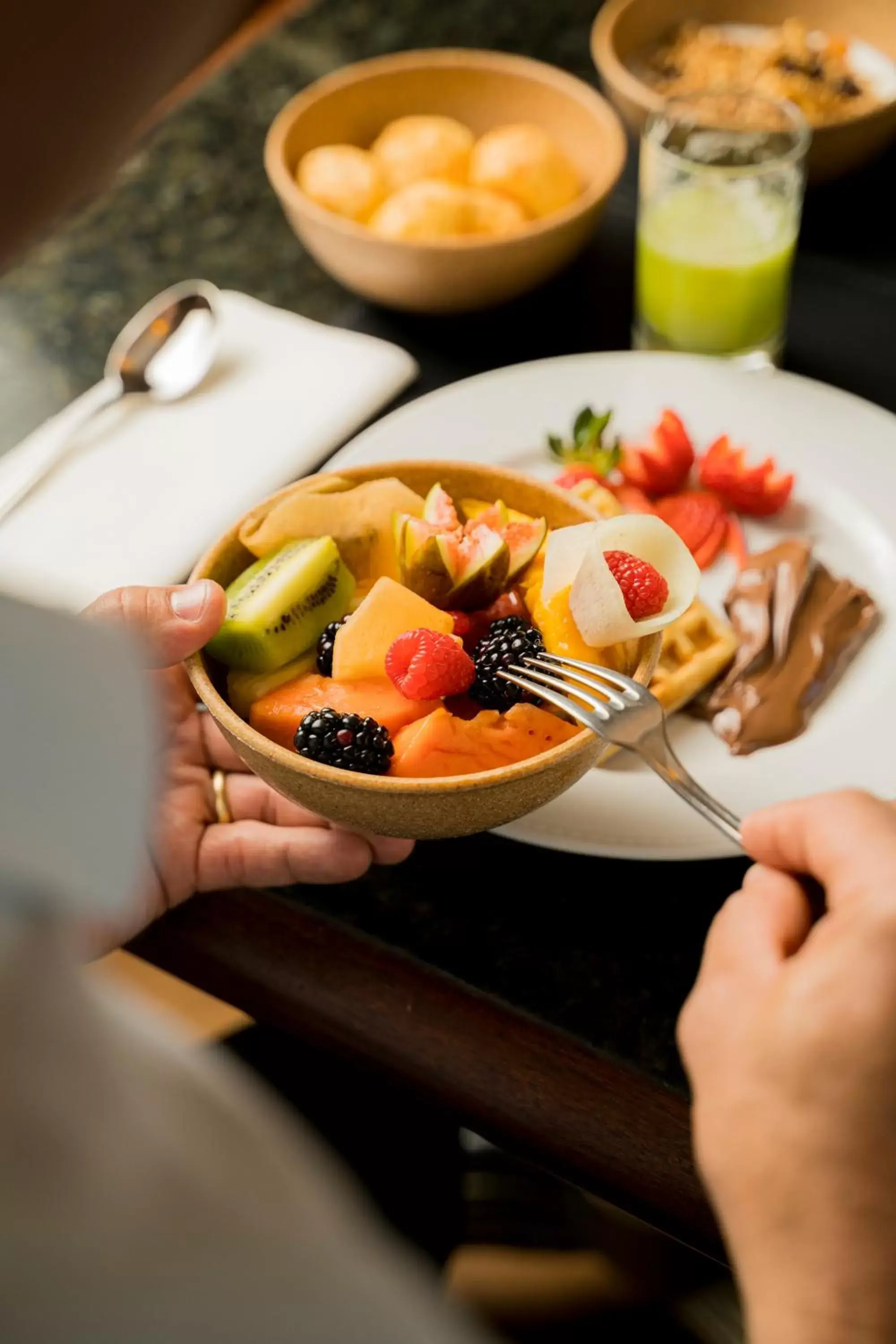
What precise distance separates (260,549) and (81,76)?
67cm

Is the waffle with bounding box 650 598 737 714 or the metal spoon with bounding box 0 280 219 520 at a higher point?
the metal spoon with bounding box 0 280 219 520

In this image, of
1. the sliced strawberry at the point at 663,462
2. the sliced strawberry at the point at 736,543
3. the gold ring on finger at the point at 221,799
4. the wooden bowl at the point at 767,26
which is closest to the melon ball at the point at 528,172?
the wooden bowl at the point at 767,26

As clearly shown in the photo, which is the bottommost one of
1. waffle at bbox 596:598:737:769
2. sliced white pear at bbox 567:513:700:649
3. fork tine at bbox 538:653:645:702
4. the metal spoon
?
waffle at bbox 596:598:737:769

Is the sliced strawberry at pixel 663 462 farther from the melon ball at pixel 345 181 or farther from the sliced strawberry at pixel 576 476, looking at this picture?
the melon ball at pixel 345 181

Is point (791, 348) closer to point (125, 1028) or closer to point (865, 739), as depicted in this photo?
point (865, 739)

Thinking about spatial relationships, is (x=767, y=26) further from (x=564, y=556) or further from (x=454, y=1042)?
(x=454, y=1042)

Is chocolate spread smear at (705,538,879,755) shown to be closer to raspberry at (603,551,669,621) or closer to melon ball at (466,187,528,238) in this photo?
raspberry at (603,551,669,621)

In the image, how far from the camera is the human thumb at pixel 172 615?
0.90 metres

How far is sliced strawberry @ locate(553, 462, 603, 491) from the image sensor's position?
52.6 inches

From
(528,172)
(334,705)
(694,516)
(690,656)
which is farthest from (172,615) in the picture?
(528,172)

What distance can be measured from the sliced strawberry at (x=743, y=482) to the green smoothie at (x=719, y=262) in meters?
0.21

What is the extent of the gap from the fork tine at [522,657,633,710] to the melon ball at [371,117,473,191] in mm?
917

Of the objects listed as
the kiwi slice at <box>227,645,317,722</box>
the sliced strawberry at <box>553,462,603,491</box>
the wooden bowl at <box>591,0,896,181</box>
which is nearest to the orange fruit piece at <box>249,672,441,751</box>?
the kiwi slice at <box>227,645,317,722</box>

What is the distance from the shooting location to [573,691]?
877mm
